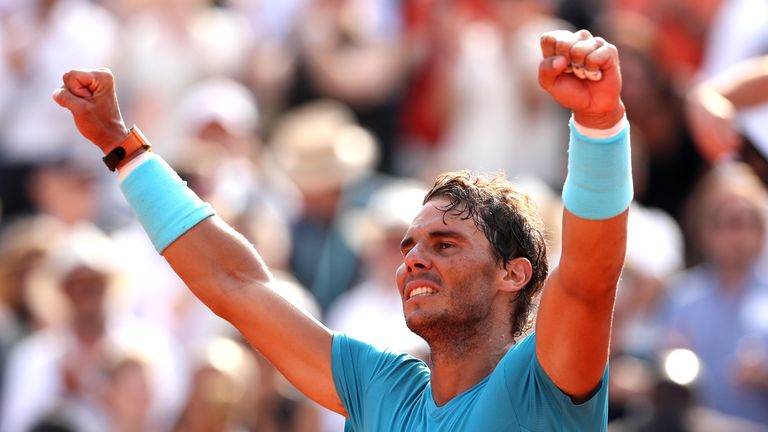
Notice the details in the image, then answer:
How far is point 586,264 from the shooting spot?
3.19m

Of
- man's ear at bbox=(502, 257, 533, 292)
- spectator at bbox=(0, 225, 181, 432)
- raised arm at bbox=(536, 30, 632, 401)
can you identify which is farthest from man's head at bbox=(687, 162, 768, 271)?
raised arm at bbox=(536, 30, 632, 401)

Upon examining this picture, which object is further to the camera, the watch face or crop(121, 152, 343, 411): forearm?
the watch face

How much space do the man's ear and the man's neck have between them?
0.12 metres

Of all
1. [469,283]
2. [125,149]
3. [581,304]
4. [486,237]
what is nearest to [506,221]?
[486,237]

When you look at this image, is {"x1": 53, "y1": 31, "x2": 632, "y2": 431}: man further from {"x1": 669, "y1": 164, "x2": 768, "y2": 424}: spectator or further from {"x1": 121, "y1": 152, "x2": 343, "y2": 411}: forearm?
{"x1": 669, "y1": 164, "x2": 768, "y2": 424}: spectator

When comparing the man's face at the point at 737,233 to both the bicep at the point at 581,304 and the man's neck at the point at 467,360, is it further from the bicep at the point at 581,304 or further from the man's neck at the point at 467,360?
the bicep at the point at 581,304

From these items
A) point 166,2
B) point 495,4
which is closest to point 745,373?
point 495,4

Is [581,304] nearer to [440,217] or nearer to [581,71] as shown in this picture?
[581,71]

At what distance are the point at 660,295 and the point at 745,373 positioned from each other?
1.00m

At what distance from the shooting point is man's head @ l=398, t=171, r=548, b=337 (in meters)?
3.71

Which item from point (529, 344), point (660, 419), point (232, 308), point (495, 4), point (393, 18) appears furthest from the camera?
point (393, 18)

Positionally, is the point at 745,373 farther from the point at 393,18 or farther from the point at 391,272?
the point at 393,18

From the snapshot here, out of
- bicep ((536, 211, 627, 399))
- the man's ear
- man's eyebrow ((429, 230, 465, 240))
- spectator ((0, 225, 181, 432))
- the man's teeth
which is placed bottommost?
bicep ((536, 211, 627, 399))

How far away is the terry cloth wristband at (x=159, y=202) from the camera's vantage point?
13.3 feet
